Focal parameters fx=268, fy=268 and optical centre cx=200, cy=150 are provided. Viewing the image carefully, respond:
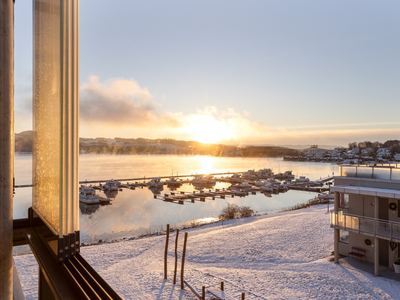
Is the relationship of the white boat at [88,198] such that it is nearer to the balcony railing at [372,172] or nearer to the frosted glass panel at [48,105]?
the balcony railing at [372,172]

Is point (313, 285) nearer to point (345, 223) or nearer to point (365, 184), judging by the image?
point (345, 223)

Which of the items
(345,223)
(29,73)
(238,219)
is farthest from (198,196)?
(29,73)

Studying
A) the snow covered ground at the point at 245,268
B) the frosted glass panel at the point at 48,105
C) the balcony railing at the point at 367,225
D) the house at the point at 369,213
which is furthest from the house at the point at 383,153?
the frosted glass panel at the point at 48,105

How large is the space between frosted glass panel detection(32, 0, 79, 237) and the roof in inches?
386

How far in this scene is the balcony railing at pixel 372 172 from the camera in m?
9.26

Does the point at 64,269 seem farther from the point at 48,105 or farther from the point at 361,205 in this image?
the point at 361,205

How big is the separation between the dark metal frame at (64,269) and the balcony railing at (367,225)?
1006 centimetres

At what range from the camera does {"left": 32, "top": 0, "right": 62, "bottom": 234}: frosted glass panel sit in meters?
1.62

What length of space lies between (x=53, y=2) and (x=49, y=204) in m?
1.33

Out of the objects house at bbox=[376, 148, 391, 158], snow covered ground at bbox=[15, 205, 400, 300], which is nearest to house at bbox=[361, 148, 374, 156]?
house at bbox=[376, 148, 391, 158]

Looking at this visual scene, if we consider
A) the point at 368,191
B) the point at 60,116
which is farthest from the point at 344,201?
the point at 60,116

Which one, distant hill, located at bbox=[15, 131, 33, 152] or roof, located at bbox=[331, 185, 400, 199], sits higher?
distant hill, located at bbox=[15, 131, 33, 152]

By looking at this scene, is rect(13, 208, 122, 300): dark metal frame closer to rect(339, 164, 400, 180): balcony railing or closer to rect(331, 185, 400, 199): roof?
rect(331, 185, 400, 199): roof

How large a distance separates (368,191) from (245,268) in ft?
17.1
